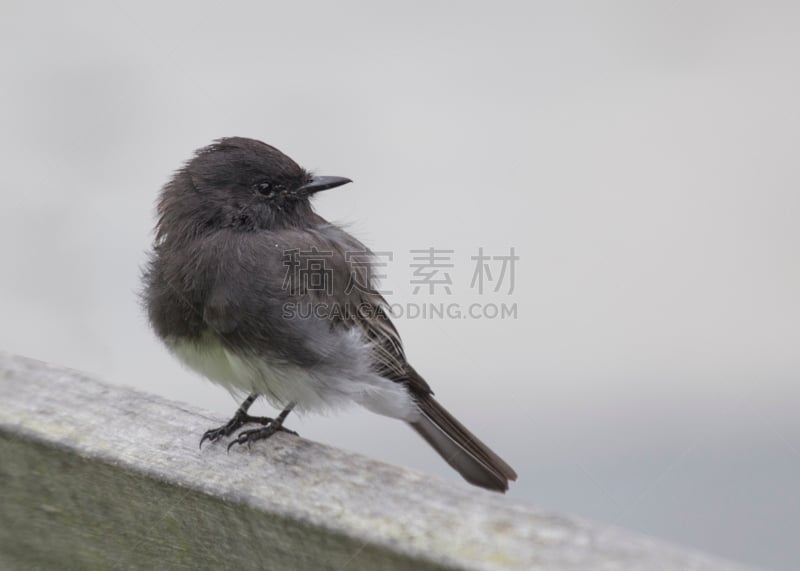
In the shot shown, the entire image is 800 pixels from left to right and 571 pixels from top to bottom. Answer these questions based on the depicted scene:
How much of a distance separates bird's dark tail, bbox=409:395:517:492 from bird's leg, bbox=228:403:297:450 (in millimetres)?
599

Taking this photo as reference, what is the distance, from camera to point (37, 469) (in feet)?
6.21

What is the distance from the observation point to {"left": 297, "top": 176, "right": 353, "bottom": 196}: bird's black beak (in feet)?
11.5

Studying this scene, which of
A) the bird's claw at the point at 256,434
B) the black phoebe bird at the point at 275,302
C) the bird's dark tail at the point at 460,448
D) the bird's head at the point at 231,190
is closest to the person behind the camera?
the bird's claw at the point at 256,434

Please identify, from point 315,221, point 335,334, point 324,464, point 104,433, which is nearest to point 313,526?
point 324,464

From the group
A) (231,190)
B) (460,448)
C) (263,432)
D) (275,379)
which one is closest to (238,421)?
(263,432)

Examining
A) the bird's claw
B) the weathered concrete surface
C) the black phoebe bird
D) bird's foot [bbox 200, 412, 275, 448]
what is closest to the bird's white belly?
the black phoebe bird

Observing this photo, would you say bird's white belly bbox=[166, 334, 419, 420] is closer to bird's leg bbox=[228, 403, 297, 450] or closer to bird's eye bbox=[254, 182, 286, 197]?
bird's leg bbox=[228, 403, 297, 450]

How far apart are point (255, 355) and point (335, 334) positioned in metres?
0.35

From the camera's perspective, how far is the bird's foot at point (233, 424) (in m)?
2.19

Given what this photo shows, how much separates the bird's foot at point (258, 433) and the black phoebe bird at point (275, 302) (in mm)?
22

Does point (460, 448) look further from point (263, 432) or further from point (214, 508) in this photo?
point (214, 508)

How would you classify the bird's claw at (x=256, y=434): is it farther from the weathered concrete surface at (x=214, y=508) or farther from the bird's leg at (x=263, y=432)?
the weathered concrete surface at (x=214, y=508)

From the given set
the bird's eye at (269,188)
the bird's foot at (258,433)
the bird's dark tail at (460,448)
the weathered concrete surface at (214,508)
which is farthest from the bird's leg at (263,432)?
the bird's eye at (269,188)

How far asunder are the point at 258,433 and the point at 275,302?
598 mm
